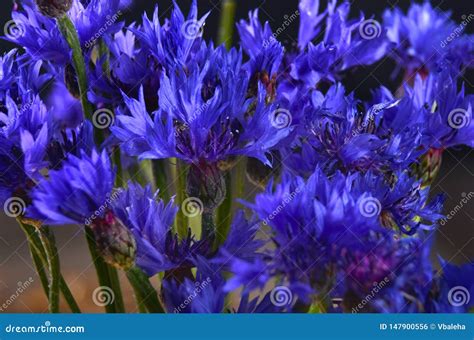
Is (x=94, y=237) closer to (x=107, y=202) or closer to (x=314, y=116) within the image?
(x=107, y=202)
